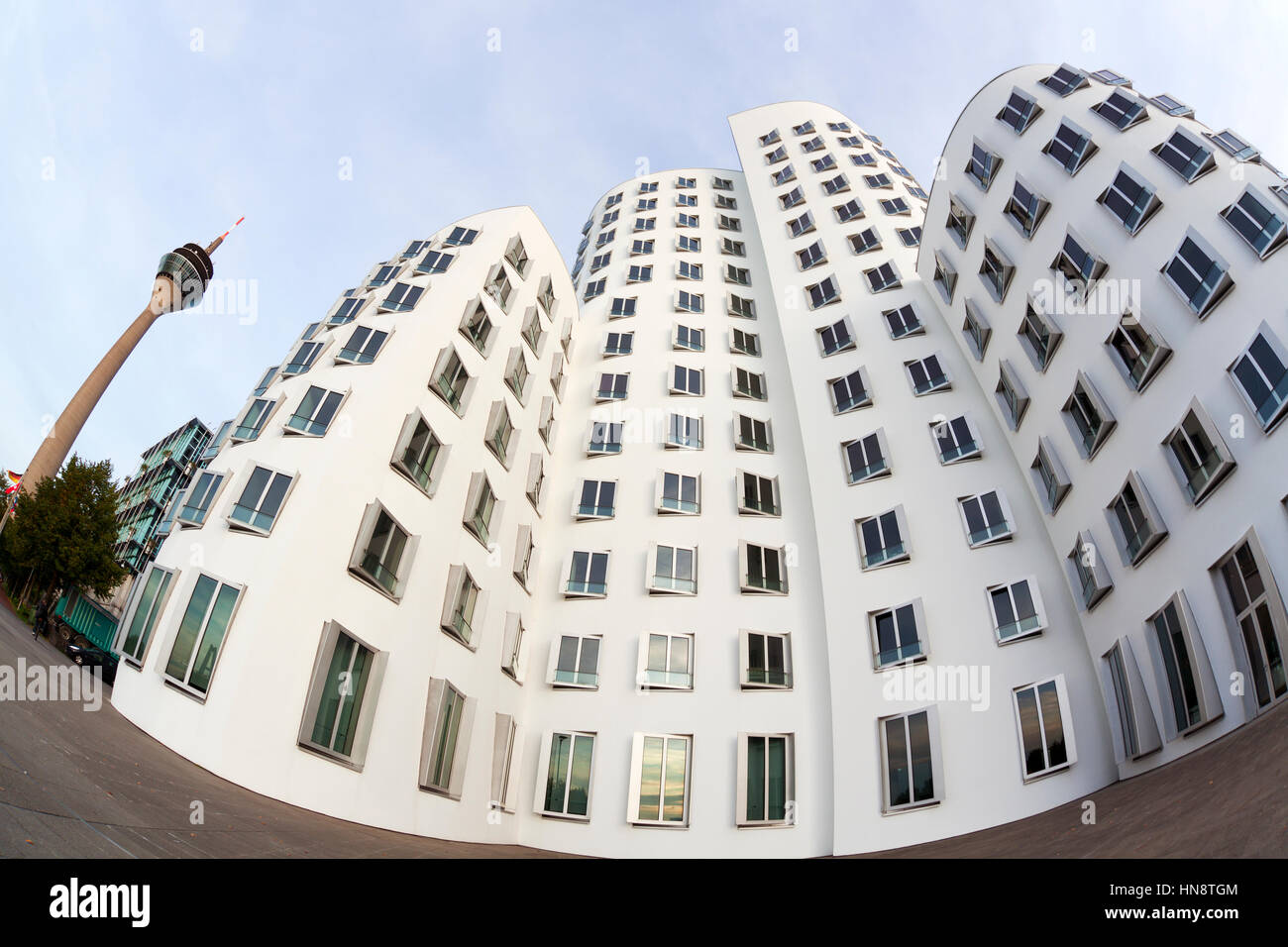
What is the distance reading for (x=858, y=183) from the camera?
128 feet

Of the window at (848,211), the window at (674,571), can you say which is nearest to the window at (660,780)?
the window at (674,571)

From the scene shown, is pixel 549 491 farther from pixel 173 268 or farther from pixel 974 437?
pixel 173 268

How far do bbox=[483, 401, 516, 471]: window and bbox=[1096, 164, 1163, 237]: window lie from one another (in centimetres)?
1995

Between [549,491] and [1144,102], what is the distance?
2413 cm

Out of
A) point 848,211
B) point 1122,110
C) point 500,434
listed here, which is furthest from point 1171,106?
point 500,434

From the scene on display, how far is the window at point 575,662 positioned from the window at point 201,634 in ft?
32.8

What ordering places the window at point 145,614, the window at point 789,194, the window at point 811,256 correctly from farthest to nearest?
the window at point 789,194 < the window at point 811,256 < the window at point 145,614

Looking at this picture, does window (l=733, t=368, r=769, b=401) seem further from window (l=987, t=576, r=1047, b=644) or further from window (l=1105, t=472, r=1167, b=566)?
window (l=1105, t=472, r=1167, b=566)

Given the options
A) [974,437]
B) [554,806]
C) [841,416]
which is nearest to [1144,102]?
[974,437]

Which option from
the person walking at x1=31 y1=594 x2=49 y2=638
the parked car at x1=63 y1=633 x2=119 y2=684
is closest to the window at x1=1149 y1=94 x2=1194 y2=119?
the parked car at x1=63 y1=633 x2=119 y2=684

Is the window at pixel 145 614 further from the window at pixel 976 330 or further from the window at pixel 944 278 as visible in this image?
the window at pixel 944 278

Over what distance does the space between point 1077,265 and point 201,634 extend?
25.7 m

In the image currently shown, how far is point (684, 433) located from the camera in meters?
27.7

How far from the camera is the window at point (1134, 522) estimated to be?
1639 cm
